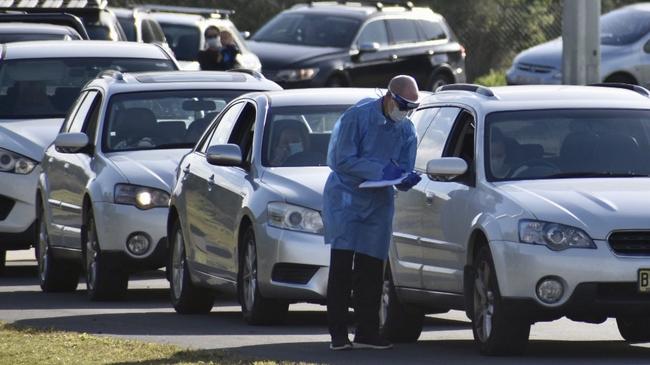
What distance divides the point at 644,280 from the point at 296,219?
9.86 ft

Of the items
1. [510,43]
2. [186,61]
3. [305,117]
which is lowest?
[510,43]

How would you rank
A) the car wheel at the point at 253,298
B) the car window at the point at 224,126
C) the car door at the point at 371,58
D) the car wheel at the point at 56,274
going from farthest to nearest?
the car door at the point at 371,58, the car wheel at the point at 56,274, the car window at the point at 224,126, the car wheel at the point at 253,298

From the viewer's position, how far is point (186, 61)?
98.6 feet

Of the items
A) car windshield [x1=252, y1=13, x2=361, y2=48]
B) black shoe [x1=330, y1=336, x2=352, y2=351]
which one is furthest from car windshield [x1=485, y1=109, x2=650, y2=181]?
car windshield [x1=252, y1=13, x2=361, y2=48]

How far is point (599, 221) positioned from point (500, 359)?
940mm

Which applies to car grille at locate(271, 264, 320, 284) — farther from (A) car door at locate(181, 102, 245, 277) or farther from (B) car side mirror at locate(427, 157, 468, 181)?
Result: (B) car side mirror at locate(427, 157, 468, 181)

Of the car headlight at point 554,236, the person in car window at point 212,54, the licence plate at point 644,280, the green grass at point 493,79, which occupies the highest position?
the car headlight at point 554,236

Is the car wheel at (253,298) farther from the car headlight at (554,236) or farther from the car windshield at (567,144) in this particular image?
the car headlight at (554,236)

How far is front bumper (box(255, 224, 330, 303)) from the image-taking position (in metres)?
13.3

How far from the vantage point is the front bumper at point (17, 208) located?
18000mm

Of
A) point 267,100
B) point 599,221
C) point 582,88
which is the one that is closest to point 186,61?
point 267,100

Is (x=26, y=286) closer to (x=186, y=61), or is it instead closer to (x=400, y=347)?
(x=400, y=347)

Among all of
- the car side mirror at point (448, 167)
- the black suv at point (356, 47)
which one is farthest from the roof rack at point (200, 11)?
the car side mirror at point (448, 167)

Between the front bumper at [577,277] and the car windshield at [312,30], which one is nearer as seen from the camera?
the front bumper at [577,277]
